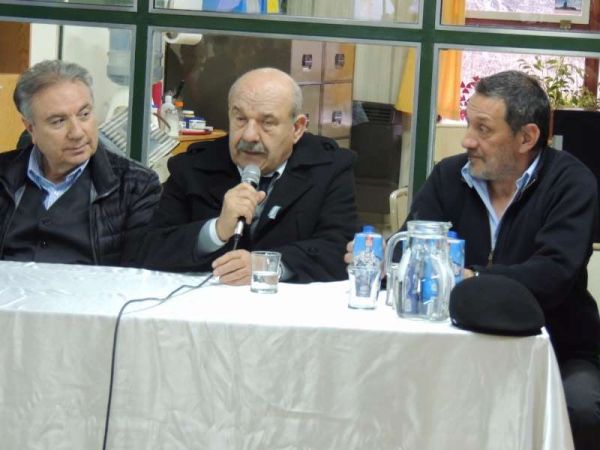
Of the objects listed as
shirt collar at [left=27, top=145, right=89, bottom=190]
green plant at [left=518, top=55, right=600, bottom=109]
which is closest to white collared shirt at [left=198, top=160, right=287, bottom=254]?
shirt collar at [left=27, top=145, right=89, bottom=190]

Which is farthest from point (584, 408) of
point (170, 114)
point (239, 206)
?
point (170, 114)

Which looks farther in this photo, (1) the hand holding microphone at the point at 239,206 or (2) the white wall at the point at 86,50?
(2) the white wall at the point at 86,50

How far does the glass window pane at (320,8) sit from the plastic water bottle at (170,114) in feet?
1.21

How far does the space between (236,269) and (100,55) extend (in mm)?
1874

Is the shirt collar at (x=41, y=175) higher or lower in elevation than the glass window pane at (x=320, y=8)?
lower

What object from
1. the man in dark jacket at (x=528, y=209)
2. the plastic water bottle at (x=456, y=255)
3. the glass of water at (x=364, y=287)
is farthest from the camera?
the man in dark jacket at (x=528, y=209)

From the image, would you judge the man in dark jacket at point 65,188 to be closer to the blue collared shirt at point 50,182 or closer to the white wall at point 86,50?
the blue collared shirt at point 50,182

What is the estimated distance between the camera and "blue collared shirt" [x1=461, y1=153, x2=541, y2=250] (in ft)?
10.7

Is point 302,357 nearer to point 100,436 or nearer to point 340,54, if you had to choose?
point 100,436

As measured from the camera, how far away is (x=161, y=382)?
257 cm

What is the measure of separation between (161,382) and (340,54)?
221cm

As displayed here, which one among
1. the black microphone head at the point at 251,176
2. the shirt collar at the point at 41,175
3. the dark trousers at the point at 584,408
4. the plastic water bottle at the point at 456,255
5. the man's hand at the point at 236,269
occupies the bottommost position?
the dark trousers at the point at 584,408

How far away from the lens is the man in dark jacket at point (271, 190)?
339cm

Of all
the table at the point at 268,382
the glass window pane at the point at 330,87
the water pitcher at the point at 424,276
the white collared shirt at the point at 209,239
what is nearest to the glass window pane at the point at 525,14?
the glass window pane at the point at 330,87
